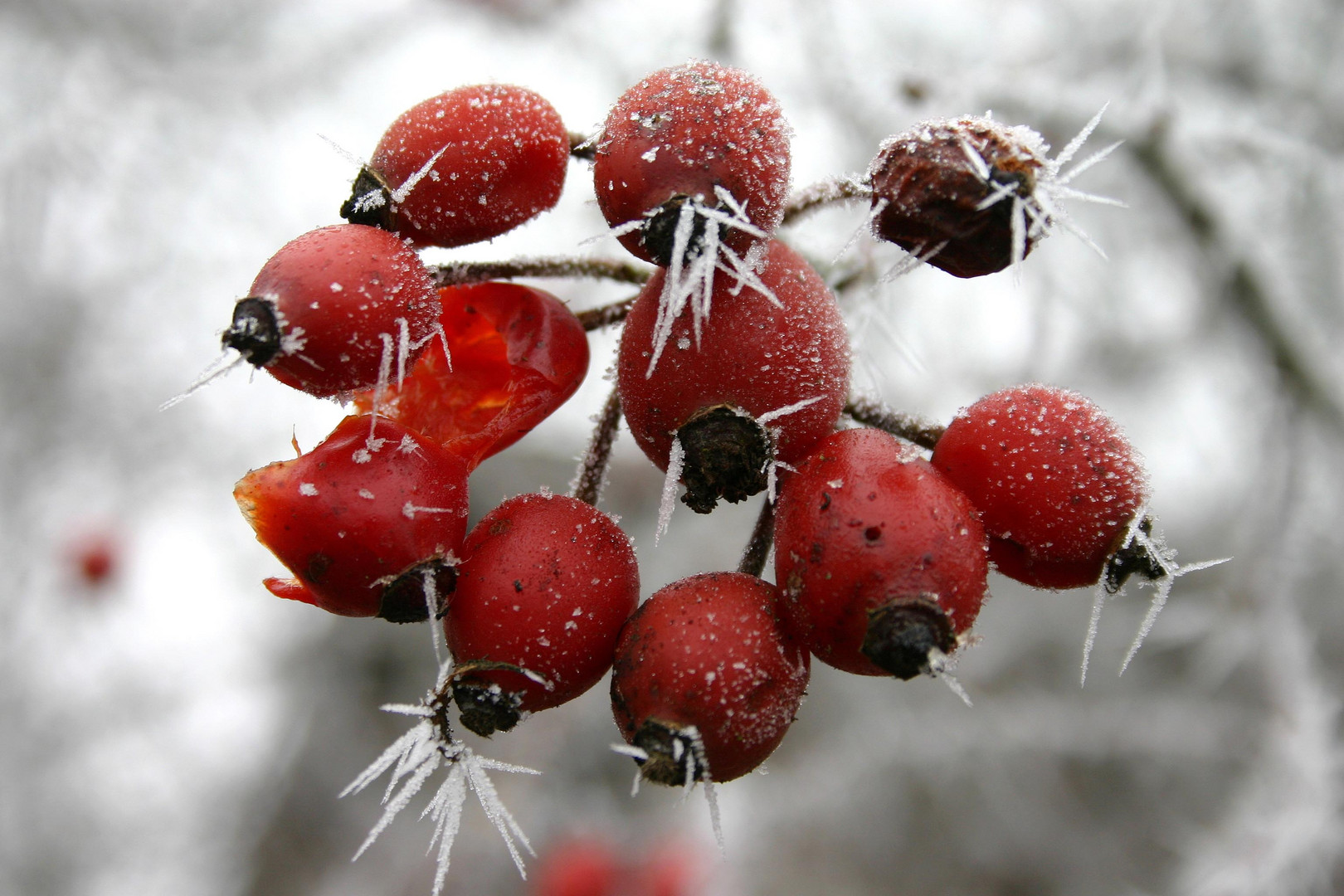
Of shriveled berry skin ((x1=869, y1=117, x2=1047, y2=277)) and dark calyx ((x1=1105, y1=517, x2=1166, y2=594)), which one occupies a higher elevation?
shriveled berry skin ((x1=869, y1=117, x2=1047, y2=277))

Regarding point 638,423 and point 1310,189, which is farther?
point 1310,189

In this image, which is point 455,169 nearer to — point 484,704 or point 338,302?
point 338,302

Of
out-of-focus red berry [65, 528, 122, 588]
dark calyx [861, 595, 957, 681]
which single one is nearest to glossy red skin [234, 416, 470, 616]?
dark calyx [861, 595, 957, 681]

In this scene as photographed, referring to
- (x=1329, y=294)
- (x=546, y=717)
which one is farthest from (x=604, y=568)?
(x=546, y=717)

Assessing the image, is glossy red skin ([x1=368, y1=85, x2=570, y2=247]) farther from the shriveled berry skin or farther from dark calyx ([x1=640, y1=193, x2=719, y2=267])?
the shriveled berry skin

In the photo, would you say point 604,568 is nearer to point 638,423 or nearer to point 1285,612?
point 638,423

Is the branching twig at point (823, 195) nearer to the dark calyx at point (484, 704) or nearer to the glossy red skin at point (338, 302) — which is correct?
the glossy red skin at point (338, 302)
